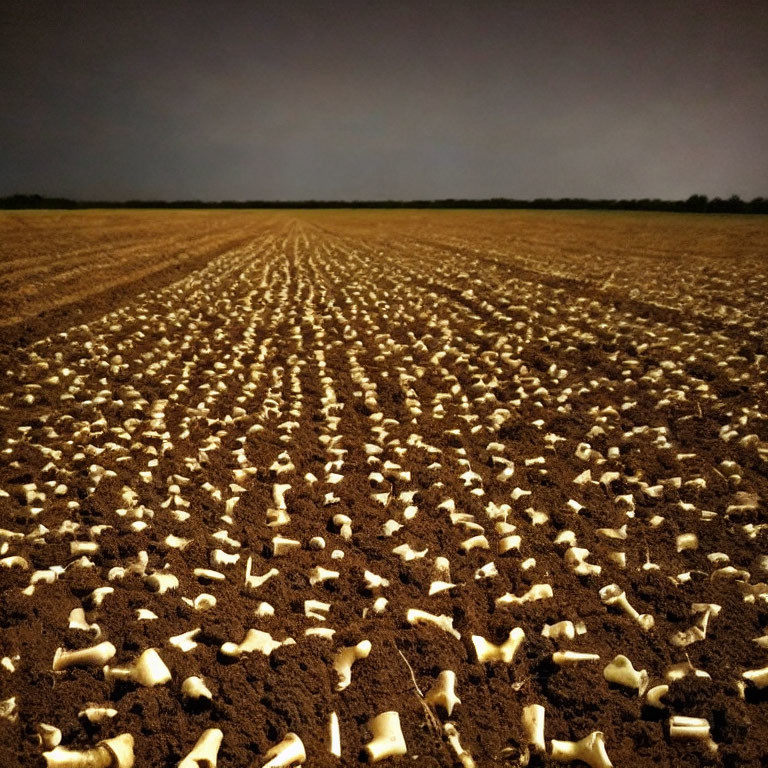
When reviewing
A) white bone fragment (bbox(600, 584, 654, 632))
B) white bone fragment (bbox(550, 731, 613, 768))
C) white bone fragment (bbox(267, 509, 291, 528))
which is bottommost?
white bone fragment (bbox(550, 731, 613, 768))

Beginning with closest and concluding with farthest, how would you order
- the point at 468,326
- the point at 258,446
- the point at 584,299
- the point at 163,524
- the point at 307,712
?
the point at 307,712 < the point at 163,524 < the point at 258,446 < the point at 468,326 < the point at 584,299

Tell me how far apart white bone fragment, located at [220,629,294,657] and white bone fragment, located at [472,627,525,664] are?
873 mm

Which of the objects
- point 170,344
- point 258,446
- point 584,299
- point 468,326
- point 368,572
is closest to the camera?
point 368,572

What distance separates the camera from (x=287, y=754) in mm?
2145

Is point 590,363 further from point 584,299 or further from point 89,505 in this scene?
point 89,505

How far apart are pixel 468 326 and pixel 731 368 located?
143 inches

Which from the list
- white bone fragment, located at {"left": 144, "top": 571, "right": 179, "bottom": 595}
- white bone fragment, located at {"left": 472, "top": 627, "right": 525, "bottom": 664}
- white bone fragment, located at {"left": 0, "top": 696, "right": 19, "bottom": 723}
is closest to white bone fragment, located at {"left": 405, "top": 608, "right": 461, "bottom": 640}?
white bone fragment, located at {"left": 472, "top": 627, "right": 525, "bottom": 664}

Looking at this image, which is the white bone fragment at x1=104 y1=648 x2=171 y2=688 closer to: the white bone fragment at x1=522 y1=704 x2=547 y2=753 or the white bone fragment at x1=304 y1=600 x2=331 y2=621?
the white bone fragment at x1=304 y1=600 x2=331 y2=621

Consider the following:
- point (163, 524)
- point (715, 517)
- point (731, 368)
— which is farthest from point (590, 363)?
point (163, 524)

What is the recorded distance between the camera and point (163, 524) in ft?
11.9

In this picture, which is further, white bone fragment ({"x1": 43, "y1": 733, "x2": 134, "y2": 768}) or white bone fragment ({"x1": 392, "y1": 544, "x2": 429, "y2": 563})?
white bone fragment ({"x1": 392, "y1": 544, "x2": 429, "y2": 563})

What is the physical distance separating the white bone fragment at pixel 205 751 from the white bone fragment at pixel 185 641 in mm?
462

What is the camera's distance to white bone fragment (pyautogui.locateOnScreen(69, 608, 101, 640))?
8.86 feet

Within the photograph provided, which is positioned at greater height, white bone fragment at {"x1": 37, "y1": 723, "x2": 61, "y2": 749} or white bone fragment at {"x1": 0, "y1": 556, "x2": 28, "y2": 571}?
white bone fragment at {"x1": 0, "y1": 556, "x2": 28, "y2": 571}
